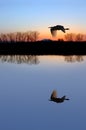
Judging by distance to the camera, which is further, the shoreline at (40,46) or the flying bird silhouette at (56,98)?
the shoreline at (40,46)

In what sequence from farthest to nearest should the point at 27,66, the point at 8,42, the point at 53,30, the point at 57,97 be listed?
the point at 8,42, the point at 27,66, the point at 53,30, the point at 57,97

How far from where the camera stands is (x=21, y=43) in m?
31.4

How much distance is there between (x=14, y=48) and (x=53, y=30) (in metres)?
18.9

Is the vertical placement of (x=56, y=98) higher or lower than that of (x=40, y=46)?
lower

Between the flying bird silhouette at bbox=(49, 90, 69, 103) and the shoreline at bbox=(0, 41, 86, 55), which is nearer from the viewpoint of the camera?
the flying bird silhouette at bbox=(49, 90, 69, 103)

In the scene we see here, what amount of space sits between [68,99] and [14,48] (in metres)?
20.7

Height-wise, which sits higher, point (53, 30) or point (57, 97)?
point (53, 30)

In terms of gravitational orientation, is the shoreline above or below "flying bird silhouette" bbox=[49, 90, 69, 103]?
above

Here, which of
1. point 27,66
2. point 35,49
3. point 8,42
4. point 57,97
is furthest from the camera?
point 8,42

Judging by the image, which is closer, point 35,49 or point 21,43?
point 35,49

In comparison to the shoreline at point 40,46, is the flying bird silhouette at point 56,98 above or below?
below

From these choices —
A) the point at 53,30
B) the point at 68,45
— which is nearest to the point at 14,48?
the point at 68,45

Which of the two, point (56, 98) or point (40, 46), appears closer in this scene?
point (56, 98)

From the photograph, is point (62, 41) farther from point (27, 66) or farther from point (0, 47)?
point (27, 66)
